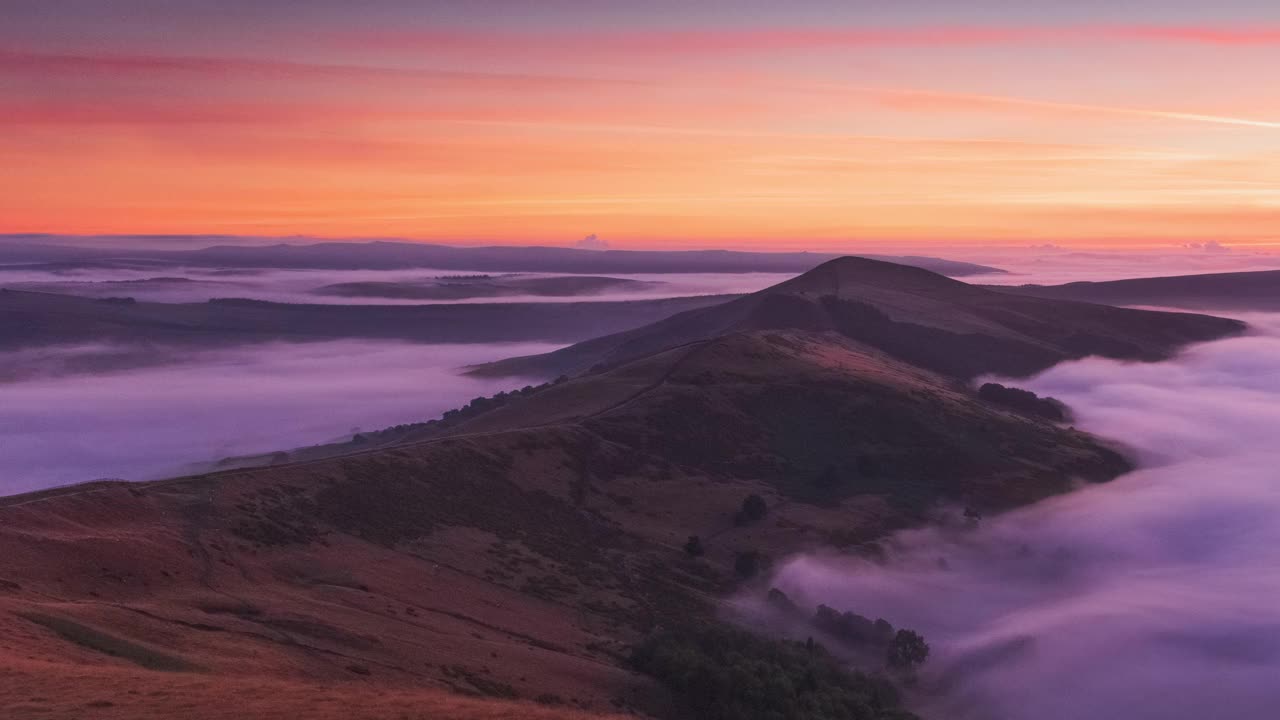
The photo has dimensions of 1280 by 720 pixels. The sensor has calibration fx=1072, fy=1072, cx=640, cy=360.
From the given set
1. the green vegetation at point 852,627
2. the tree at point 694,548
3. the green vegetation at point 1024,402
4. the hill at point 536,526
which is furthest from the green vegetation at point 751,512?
the green vegetation at point 1024,402

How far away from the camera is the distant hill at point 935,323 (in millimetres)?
152500

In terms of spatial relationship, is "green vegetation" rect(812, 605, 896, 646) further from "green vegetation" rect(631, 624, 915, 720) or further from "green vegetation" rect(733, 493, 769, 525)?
"green vegetation" rect(733, 493, 769, 525)

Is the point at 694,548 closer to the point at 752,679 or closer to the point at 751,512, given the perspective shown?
the point at 751,512

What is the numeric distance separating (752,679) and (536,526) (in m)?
26.1

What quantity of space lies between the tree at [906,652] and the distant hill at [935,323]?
282 ft

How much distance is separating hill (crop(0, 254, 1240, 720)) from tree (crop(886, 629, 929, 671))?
126 inches

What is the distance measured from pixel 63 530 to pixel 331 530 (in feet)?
49.0

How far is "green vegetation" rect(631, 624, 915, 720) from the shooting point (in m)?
45.9

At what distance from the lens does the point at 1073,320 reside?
7077 inches

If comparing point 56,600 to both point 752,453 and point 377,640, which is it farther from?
point 752,453

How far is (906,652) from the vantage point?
201 feet

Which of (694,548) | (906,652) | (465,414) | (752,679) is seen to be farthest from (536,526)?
(465,414)

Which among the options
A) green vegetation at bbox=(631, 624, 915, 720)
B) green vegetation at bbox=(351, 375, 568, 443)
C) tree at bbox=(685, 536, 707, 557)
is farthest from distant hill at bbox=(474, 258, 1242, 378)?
green vegetation at bbox=(631, 624, 915, 720)

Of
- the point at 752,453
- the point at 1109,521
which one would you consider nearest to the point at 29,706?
the point at 752,453
